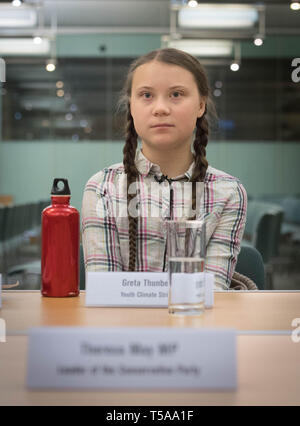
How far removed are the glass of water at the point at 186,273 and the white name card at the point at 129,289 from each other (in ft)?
0.18

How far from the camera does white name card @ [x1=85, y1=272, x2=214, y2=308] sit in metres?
0.96

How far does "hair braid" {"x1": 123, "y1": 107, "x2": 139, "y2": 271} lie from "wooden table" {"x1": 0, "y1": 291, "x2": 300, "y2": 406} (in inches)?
11.3

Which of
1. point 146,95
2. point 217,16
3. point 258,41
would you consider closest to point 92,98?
point 217,16

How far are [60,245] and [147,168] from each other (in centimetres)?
42

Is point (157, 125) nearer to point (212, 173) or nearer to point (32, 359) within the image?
point (212, 173)

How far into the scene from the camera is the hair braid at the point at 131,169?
1.37 m

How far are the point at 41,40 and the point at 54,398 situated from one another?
4.27 metres

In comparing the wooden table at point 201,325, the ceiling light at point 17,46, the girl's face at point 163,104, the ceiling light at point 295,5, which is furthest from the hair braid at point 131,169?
the ceiling light at point 295,5

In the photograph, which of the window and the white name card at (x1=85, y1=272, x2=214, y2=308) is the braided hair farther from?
the window

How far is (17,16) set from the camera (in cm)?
437

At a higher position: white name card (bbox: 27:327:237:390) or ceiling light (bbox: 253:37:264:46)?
ceiling light (bbox: 253:37:264:46)

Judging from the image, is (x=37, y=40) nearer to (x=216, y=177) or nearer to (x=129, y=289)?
(x=216, y=177)

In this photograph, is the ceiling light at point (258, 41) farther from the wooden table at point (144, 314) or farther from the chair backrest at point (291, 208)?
the wooden table at point (144, 314)

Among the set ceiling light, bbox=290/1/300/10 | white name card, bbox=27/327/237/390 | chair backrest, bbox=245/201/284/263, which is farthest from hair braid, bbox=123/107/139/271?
ceiling light, bbox=290/1/300/10
